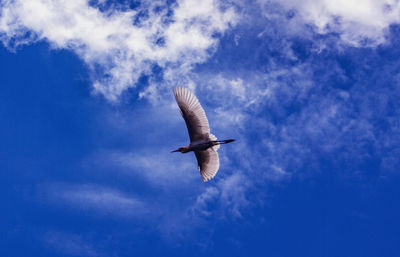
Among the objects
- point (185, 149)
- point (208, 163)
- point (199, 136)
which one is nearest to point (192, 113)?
point (199, 136)

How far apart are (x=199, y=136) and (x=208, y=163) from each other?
242 centimetres

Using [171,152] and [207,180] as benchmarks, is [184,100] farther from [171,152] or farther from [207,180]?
[207,180]

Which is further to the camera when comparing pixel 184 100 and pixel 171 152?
pixel 171 152

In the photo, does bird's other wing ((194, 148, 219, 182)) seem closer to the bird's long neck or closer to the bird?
the bird

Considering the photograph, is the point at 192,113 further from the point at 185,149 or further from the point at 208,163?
the point at 208,163

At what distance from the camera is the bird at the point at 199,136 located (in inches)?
1073

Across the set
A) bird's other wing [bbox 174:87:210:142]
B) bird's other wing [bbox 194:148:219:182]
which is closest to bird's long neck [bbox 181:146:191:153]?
bird's other wing [bbox 194:148:219:182]

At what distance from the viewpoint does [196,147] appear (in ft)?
93.4

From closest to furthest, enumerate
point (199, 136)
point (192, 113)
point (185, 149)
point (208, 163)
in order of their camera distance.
Answer: point (192, 113), point (199, 136), point (185, 149), point (208, 163)

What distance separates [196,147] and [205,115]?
7.66 feet

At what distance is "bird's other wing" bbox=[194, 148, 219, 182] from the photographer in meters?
29.2

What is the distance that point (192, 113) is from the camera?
90.2ft

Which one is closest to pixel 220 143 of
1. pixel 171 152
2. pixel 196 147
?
pixel 196 147

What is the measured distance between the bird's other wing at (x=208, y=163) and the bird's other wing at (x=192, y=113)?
1498 mm
